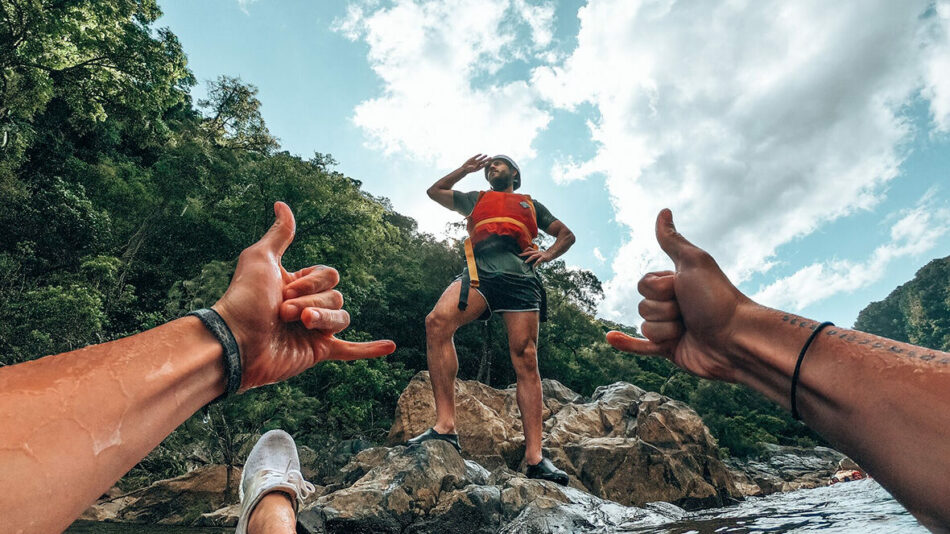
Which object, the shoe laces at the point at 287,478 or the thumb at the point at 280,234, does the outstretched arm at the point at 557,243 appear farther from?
the thumb at the point at 280,234

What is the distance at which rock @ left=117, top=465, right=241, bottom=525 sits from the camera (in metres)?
8.44

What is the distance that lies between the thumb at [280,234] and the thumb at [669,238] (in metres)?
1.32

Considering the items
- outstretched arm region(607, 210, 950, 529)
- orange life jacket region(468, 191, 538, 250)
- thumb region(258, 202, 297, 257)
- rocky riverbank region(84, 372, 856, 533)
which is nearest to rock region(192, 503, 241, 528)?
rocky riverbank region(84, 372, 856, 533)

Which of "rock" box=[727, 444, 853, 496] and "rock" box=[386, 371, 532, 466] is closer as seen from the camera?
"rock" box=[386, 371, 532, 466]

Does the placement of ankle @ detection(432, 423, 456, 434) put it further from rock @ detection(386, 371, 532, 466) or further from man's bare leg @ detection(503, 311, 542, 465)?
rock @ detection(386, 371, 532, 466)

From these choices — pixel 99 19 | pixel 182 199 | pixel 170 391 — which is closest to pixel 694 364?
pixel 170 391

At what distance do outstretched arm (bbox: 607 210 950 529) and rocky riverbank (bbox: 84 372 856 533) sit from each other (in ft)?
5.72

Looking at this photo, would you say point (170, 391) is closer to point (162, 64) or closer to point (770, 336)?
point (770, 336)

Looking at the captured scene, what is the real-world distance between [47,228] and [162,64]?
351 inches

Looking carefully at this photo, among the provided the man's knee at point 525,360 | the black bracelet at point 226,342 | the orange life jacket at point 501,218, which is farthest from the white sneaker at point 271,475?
the orange life jacket at point 501,218

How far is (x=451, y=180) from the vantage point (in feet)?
13.8

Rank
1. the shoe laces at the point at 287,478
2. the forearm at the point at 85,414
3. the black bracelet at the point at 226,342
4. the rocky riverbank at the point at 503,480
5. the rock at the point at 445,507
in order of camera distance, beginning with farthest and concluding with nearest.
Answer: the rocky riverbank at the point at 503,480 < the rock at the point at 445,507 < the shoe laces at the point at 287,478 < the black bracelet at the point at 226,342 < the forearm at the point at 85,414

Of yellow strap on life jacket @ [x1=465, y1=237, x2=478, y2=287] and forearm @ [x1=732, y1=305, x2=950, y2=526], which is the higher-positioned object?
yellow strap on life jacket @ [x1=465, y1=237, x2=478, y2=287]

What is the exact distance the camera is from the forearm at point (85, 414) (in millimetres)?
738
